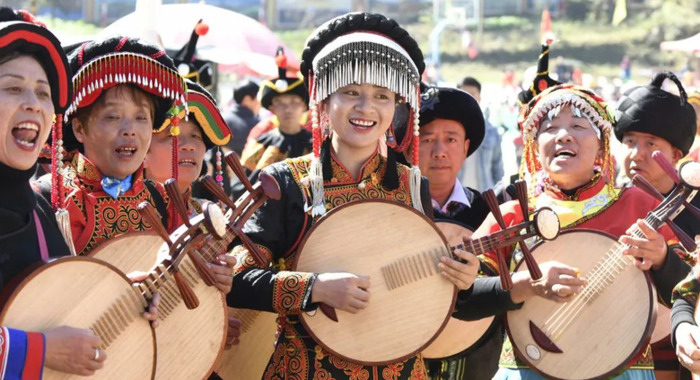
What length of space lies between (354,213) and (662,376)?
189 cm

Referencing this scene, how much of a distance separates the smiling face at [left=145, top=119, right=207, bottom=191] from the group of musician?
0.28 metres

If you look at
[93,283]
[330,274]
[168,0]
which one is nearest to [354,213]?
[330,274]

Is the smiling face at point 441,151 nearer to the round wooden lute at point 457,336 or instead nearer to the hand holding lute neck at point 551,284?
the round wooden lute at point 457,336

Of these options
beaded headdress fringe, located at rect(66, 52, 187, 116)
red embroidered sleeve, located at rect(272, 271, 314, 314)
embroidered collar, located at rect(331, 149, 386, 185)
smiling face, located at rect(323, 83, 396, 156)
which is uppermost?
beaded headdress fringe, located at rect(66, 52, 187, 116)

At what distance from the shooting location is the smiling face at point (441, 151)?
5.14 meters

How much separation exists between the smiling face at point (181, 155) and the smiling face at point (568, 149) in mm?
1591

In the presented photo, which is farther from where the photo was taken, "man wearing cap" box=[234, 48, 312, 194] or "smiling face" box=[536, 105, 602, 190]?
"man wearing cap" box=[234, 48, 312, 194]

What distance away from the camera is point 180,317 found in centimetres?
364

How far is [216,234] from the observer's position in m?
3.36

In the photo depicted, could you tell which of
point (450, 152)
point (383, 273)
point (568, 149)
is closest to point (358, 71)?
point (383, 273)

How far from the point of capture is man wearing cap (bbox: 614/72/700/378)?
5.42 m

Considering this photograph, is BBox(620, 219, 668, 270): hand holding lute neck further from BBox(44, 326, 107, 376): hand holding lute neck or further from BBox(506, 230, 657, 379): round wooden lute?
BBox(44, 326, 107, 376): hand holding lute neck

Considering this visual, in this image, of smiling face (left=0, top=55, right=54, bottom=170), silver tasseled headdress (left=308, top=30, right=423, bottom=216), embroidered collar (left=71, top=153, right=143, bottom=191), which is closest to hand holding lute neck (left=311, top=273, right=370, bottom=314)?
silver tasseled headdress (left=308, top=30, right=423, bottom=216)

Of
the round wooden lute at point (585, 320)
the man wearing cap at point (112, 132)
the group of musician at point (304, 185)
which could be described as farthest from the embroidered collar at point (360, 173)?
the round wooden lute at point (585, 320)
